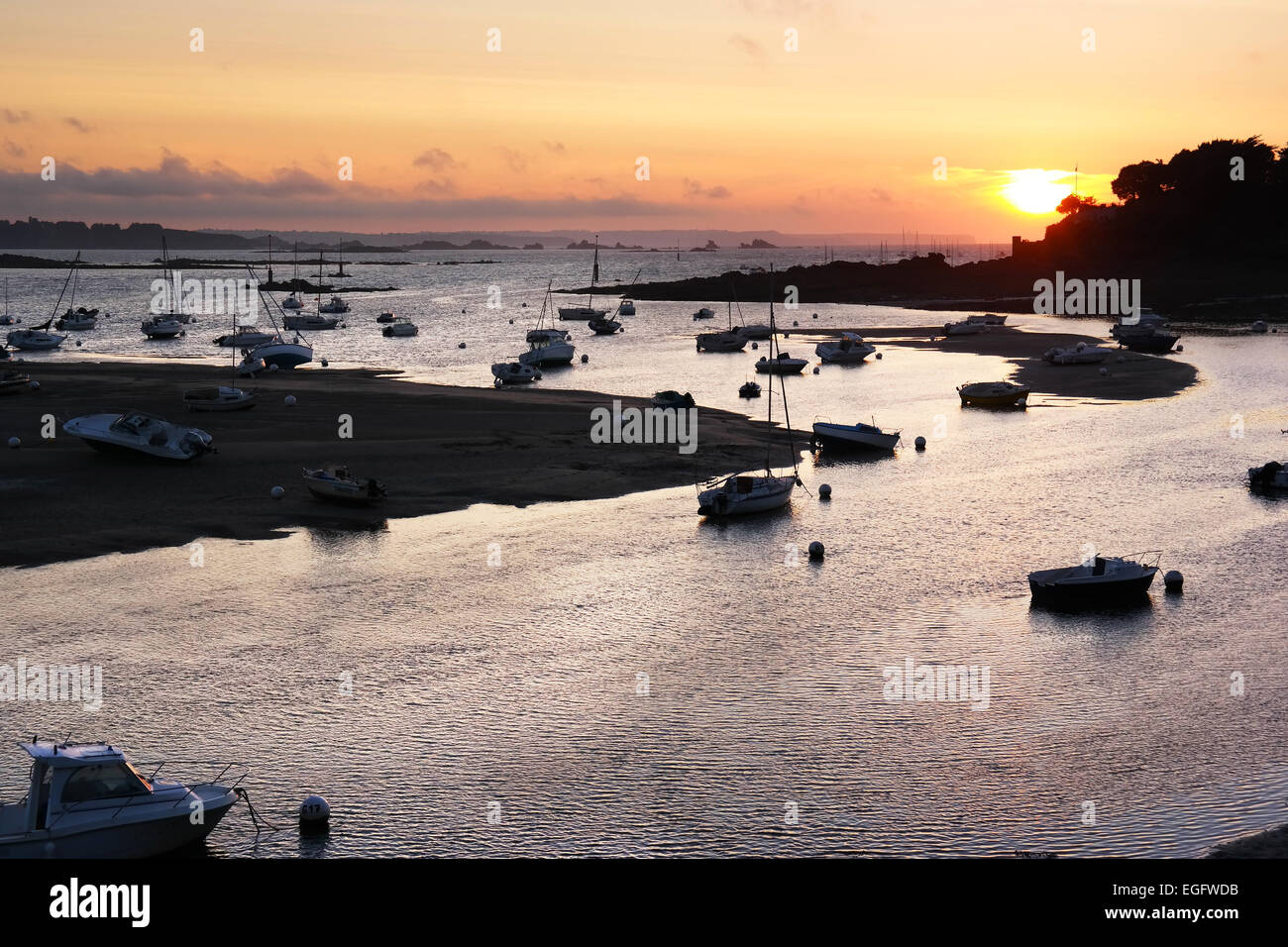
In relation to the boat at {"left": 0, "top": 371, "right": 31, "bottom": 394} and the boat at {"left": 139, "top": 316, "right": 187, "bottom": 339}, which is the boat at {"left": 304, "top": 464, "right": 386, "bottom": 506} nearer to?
the boat at {"left": 0, "top": 371, "right": 31, "bottom": 394}

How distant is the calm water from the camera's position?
19828mm

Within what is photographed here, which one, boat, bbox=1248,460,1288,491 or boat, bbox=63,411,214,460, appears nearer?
boat, bbox=63,411,214,460

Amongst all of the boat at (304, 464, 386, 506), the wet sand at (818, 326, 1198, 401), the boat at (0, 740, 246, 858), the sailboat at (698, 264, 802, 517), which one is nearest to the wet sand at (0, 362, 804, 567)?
the boat at (304, 464, 386, 506)

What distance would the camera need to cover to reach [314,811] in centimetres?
1889

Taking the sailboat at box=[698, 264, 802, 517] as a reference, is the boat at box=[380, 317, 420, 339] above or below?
above

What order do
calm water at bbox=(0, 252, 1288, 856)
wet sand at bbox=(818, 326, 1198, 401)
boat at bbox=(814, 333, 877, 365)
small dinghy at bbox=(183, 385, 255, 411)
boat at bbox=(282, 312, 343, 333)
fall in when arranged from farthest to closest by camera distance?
boat at bbox=(282, 312, 343, 333)
boat at bbox=(814, 333, 877, 365)
wet sand at bbox=(818, 326, 1198, 401)
small dinghy at bbox=(183, 385, 255, 411)
calm water at bbox=(0, 252, 1288, 856)

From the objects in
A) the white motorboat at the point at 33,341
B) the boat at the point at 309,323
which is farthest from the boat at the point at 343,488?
the boat at the point at 309,323

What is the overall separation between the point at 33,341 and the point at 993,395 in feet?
256

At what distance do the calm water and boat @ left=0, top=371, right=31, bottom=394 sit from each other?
22118mm

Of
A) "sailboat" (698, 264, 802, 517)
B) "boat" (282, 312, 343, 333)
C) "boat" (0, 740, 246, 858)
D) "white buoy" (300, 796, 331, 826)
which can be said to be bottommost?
"white buoy" (300, 796, 331, 826)
